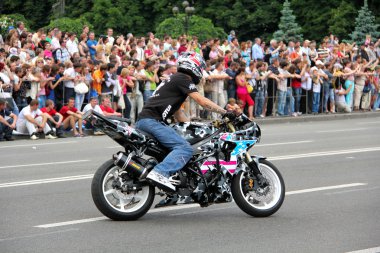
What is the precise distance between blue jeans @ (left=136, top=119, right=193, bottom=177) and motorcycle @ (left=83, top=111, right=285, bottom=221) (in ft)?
0.30

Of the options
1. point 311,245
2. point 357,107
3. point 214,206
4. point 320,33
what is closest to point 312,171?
point 214,206

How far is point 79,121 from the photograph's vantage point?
23359mm

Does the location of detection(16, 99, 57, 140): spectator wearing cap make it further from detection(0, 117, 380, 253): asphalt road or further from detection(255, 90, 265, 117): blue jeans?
detection(255, 90, 265, 117): blue jeans

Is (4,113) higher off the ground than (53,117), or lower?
higher

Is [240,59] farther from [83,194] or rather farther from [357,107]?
[83,194]

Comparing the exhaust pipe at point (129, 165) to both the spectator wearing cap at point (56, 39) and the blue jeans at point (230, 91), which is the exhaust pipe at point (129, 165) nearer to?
the spectator wearing cap at point (56, 39)

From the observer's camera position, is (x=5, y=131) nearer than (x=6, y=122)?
No

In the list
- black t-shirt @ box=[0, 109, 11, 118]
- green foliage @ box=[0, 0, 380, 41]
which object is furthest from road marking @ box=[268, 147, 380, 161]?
green foliage @ box=[0, 0, 380, 41]

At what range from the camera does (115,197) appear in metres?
10.6

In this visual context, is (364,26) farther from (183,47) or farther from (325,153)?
(325,153)

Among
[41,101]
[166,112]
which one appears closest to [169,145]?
[166,112]

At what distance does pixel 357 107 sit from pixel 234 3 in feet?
88.5

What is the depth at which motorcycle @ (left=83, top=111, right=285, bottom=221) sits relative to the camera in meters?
10.5

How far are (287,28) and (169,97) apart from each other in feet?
137
